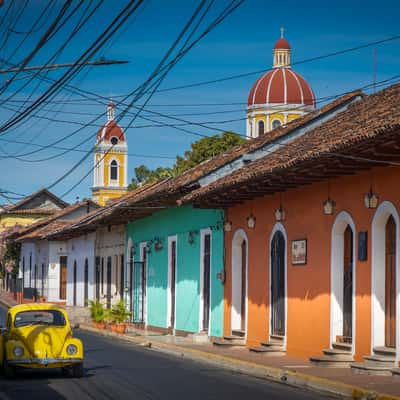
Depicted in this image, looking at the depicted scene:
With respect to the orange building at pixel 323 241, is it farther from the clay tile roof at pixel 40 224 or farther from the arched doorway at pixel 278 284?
the clay tile roof at pixel 40 224

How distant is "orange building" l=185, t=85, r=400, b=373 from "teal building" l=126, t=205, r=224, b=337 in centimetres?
104

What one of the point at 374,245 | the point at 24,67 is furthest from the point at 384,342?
the point at 24,67

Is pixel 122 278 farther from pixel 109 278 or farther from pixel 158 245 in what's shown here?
pixel 158 245

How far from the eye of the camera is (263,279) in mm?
25969

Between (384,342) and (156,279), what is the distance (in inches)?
714

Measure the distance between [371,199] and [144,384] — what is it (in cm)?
574

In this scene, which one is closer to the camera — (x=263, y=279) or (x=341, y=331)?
(x=341, y=331)

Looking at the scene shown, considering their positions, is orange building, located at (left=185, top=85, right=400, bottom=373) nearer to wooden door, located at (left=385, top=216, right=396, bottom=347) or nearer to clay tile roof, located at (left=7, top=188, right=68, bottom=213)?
wooden door, located at (left=385, top=216, right=396, bottom=347)

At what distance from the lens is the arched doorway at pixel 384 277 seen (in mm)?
19266

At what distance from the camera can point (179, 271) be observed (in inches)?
1315

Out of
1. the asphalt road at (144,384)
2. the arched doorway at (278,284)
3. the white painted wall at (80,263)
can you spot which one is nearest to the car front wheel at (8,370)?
the asphalt road at (144,384)

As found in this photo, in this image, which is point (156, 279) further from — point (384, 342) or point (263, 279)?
point (384, 342)

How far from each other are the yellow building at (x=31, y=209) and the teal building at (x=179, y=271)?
5408cm

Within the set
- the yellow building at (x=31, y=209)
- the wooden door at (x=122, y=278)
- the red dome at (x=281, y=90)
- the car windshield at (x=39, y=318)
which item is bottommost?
the car windshield at (x=39, y=318)
